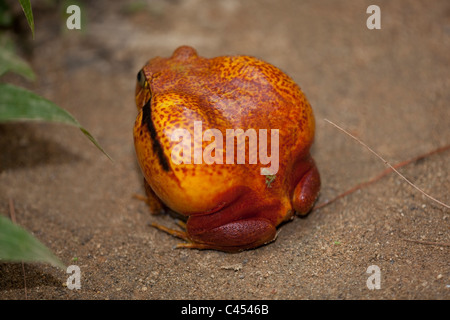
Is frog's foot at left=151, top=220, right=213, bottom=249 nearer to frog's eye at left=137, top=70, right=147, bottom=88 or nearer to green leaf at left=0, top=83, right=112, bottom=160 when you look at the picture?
frog's eye at left=137, top=70, right=147, bottom=88

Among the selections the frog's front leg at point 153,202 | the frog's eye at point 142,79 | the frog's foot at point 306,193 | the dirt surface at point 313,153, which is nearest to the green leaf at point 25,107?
the frog's eye at point 142,79

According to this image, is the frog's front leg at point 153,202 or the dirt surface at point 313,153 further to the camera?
the frog's front leg at point 153,202

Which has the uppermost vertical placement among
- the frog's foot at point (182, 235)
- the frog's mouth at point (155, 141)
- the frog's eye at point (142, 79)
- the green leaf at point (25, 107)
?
the frog's eye at point (142, 79)

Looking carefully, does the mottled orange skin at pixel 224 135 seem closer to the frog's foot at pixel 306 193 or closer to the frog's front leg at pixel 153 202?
the frog's foot at pixel 306 193

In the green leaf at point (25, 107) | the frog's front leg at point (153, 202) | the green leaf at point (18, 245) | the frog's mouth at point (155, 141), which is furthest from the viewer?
the frog's front leg at point (153, 202)

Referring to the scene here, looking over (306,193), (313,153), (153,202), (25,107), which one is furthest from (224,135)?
(313,153)

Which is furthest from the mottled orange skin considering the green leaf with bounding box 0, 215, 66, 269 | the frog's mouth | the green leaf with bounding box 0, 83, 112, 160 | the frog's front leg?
the green leaf with bounding box 0, 215, 66, 269

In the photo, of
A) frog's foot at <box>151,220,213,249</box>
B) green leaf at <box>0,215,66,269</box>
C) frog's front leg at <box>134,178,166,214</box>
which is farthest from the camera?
frog's front leg at <box>134,178,166,214</box>
